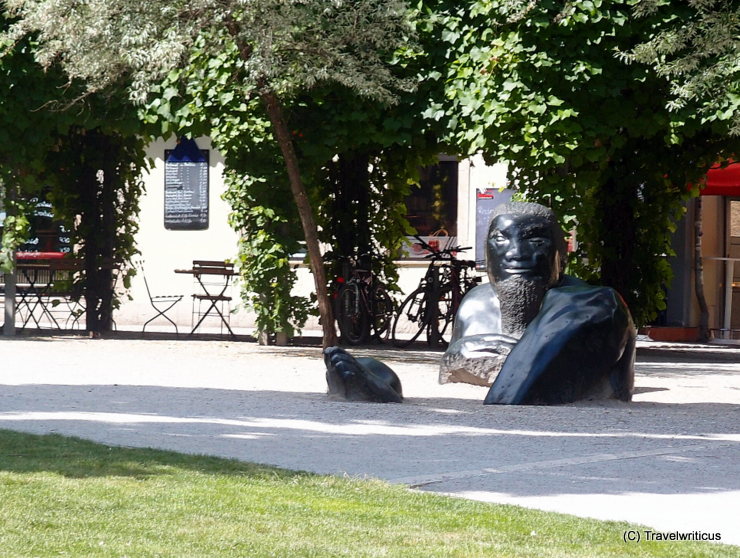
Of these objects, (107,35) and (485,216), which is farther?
(485,216)

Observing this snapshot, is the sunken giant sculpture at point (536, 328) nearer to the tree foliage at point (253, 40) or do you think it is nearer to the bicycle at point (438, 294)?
the tree foliage at point (253, 40)

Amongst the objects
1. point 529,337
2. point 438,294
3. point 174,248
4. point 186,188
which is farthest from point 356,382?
point 174,248

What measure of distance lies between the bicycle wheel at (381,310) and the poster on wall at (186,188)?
6159 mm

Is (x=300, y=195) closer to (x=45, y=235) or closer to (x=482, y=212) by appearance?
(x=45, y=235)

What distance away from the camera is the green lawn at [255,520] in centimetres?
533

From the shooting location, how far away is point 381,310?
742 inches

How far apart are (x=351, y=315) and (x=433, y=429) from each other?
925cm

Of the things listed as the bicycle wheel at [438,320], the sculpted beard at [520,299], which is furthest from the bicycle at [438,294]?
the sculpted beard at [520,299]

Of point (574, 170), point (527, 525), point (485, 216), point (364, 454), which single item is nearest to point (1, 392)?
point (364, 454)

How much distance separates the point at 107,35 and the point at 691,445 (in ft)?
25.4

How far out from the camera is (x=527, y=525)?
5.83 meters

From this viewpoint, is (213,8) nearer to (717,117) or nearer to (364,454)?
(717,117)

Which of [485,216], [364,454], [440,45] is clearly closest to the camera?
[364,454]

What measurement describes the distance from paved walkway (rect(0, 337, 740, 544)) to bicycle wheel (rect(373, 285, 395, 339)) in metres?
3.92
